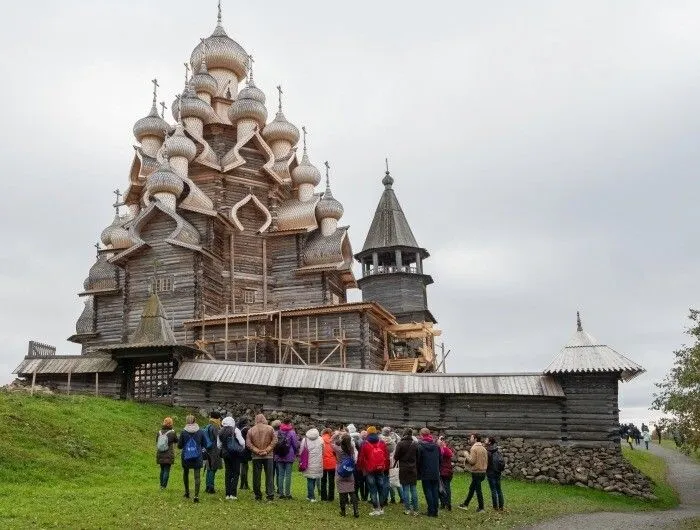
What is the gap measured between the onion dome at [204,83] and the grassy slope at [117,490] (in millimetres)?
21767

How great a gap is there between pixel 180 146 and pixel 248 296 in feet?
24.8

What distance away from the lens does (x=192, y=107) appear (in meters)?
34.9

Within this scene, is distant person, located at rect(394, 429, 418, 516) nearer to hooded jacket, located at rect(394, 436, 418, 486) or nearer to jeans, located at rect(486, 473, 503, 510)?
hooded jacket, located at rect(394, 436, 418, 486)

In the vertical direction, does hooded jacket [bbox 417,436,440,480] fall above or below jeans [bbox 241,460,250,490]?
above

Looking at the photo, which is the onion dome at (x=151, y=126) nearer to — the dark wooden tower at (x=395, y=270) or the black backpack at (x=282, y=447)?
the dark wooden tower at (x=395, y=270)

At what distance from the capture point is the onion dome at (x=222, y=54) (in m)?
39.6

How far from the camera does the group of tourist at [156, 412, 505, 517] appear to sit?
11.2m

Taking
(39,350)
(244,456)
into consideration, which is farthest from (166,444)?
(39,350)

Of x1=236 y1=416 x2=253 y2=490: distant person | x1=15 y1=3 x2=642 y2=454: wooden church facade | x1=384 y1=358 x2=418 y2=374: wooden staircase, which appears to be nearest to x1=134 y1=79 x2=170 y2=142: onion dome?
x1=15 y1=3 x2=642 y2=454: wooden church facade

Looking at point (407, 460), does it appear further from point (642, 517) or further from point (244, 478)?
point (642, 517)

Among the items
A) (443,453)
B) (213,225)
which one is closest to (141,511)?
(443,453)

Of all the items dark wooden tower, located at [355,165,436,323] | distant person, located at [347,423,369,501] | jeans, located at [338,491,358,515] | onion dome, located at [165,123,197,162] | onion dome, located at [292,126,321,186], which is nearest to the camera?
jeans, located at [338,491,358,515]

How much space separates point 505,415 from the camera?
19594 millimetres

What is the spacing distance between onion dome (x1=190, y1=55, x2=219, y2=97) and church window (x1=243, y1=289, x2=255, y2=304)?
11.6 meters
